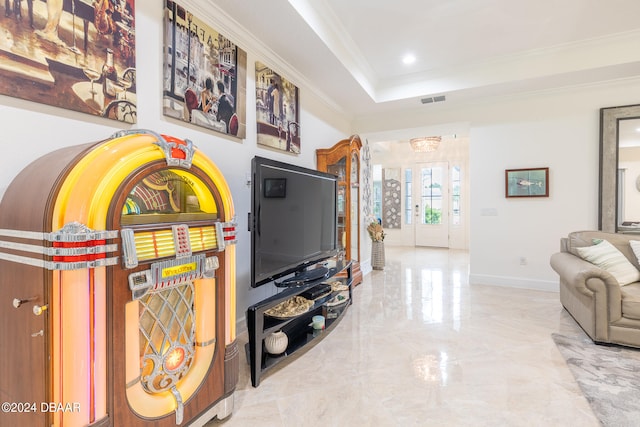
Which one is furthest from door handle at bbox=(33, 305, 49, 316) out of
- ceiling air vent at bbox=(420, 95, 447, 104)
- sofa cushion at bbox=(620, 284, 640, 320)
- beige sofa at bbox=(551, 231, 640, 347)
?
ceiling air vent at bbox=(420, 95, 447, 104)

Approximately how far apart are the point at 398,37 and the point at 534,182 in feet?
8.59

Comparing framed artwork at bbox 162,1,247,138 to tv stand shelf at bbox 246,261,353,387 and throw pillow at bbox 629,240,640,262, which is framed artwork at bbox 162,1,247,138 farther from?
throw pillow at bbox 629,240,640,262

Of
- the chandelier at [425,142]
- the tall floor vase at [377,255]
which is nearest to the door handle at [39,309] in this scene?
the tall floor vase at [377,255]

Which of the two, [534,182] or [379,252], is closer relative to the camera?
[534,182]

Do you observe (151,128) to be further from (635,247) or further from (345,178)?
(635,247)

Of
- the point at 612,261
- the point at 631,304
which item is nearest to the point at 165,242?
the point at 631,304

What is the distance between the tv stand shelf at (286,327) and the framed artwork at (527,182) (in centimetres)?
270

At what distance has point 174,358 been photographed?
1.32 metres

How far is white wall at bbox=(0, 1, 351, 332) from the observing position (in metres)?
1.33

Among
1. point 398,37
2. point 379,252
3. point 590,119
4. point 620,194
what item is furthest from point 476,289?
point 398,37

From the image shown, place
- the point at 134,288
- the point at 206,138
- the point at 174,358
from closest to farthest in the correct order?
the point at 134,288
the point at 174,358
the point at 206,138

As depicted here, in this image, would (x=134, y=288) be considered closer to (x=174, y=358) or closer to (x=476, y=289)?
(x=174, y=358)

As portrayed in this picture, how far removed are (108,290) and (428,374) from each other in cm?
190

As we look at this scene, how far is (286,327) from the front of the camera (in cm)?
239
